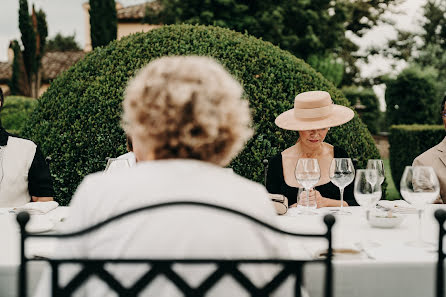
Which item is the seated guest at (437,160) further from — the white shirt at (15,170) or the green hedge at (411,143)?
the green hedge at (411,143)

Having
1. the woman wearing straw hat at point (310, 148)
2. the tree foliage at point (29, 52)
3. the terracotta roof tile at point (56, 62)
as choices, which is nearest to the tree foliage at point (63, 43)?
the terracotta roof tile at point (56, 62)

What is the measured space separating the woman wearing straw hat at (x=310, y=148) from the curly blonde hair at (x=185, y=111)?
2537mm

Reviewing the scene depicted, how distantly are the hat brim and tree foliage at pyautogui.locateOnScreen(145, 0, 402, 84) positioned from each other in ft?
43.9

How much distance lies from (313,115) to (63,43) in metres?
63.4

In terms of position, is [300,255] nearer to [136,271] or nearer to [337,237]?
[337,237]

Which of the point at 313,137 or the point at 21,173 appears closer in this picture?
the point at 21,173

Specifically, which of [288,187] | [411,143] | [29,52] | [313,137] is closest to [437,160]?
[313,137]

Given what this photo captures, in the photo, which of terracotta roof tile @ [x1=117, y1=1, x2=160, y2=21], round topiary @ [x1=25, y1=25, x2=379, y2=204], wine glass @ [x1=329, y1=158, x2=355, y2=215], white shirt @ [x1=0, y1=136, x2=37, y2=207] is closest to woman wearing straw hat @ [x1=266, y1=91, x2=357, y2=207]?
round topiary @ [x1=25, y1=25, x2=379, y2=204]

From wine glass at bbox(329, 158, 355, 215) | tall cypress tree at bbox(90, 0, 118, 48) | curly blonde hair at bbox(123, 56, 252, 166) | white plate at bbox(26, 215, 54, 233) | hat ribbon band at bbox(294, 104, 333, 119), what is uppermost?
tall cypress tree at bbox(90, 0, 118, 48)

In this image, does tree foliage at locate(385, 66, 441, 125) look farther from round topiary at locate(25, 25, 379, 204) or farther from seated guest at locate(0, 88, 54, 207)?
seated guest at locate(0, 88, 54, 207)

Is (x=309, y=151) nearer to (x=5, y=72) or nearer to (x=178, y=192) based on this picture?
(x=178, y=192)

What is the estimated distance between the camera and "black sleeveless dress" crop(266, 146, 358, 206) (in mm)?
3785

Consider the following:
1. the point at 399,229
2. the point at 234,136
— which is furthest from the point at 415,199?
the point at 234,136

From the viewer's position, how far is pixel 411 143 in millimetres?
11609
